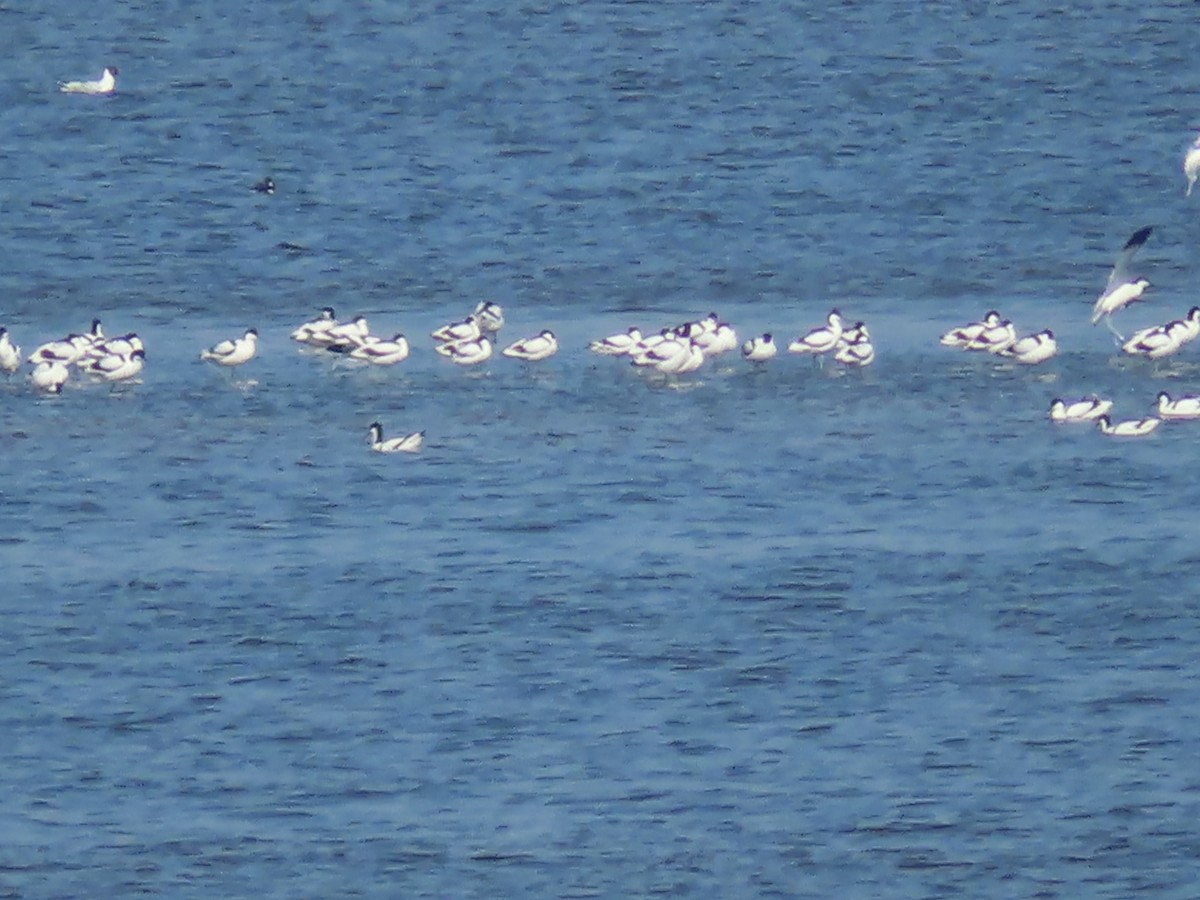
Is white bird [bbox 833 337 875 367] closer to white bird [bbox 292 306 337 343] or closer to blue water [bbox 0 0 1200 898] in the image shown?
blue water [bbox 0 0 1200 898]

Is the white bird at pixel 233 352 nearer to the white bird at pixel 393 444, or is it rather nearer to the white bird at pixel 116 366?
the white bird at pixel 116 366

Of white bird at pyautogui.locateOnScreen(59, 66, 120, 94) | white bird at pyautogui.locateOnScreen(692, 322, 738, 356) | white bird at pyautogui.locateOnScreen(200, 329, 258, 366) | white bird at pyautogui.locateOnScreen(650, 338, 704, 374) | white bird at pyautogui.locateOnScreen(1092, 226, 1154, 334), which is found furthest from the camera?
white bird at pyautogui.locateOnScreen(59, 66, 120, 94)

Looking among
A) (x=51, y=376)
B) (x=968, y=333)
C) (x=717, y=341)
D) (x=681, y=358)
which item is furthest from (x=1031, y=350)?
(x=51, y=376)

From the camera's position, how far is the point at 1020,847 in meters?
14.2

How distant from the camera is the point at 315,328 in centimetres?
2361

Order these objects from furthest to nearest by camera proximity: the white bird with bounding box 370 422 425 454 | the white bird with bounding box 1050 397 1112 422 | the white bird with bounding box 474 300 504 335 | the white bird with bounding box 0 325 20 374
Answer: the white bird with bounding box 474 300 504 335 → the white bird with bounding box 0 325 20 374 → the white bird with bounding box 1050 397 1112 422 → the white bird with bounding box 370 422 425 454

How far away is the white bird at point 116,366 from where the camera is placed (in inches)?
887

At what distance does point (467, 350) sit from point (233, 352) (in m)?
1.80

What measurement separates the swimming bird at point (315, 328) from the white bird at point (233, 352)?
1.85ft

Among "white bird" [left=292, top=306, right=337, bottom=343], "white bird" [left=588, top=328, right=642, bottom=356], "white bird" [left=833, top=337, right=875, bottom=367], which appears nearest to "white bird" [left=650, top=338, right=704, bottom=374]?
"white bird" [left=588, top=328, right=642, bottom=356]

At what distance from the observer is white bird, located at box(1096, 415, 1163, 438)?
829 inches

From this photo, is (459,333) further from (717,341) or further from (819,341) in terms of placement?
(819,341)

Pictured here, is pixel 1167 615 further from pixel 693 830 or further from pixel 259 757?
pixel 259 757

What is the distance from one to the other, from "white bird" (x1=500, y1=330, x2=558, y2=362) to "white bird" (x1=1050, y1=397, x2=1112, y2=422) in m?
3.96
